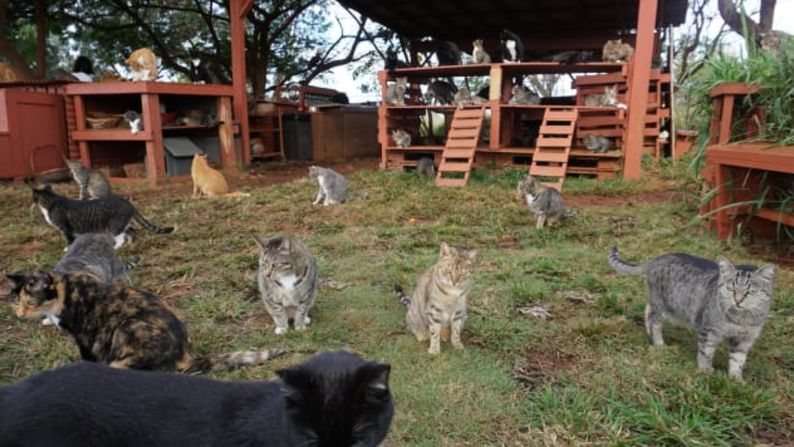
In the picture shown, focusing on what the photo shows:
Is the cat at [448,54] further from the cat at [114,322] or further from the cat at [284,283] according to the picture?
the cat at [114,322]

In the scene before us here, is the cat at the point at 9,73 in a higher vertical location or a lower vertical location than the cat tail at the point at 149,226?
higher

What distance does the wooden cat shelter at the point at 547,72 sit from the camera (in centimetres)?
1048

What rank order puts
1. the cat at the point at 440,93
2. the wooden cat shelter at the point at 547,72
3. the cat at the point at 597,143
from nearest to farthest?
the wooden cat shelter at the point at 547,72
the cat at the point at 597,143
the cat at the point at 440,93

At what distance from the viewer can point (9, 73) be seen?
14773mm

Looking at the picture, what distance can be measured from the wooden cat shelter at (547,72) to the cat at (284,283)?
284 inches

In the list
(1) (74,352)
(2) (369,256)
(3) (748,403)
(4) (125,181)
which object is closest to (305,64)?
(4) (125,181)

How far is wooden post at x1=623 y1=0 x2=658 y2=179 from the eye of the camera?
10.1 m

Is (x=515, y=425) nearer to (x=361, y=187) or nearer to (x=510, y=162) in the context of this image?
(x=361, y=187)

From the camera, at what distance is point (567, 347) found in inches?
141

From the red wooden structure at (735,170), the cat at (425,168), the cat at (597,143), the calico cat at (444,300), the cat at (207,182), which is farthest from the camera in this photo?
the cat at (425,168)

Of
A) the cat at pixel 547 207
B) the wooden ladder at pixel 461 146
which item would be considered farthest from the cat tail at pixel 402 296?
the wooden ladder at pixel 461 146

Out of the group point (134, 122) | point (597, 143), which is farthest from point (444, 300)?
point (134, 122)

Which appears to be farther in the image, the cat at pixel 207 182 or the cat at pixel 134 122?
the cat at pixel 134 122

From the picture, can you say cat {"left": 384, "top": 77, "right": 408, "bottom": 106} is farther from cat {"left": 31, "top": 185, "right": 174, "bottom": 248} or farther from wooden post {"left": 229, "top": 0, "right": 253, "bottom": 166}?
cat {"left": 31, "top": 185, "right": 174, "bottom": 248}
